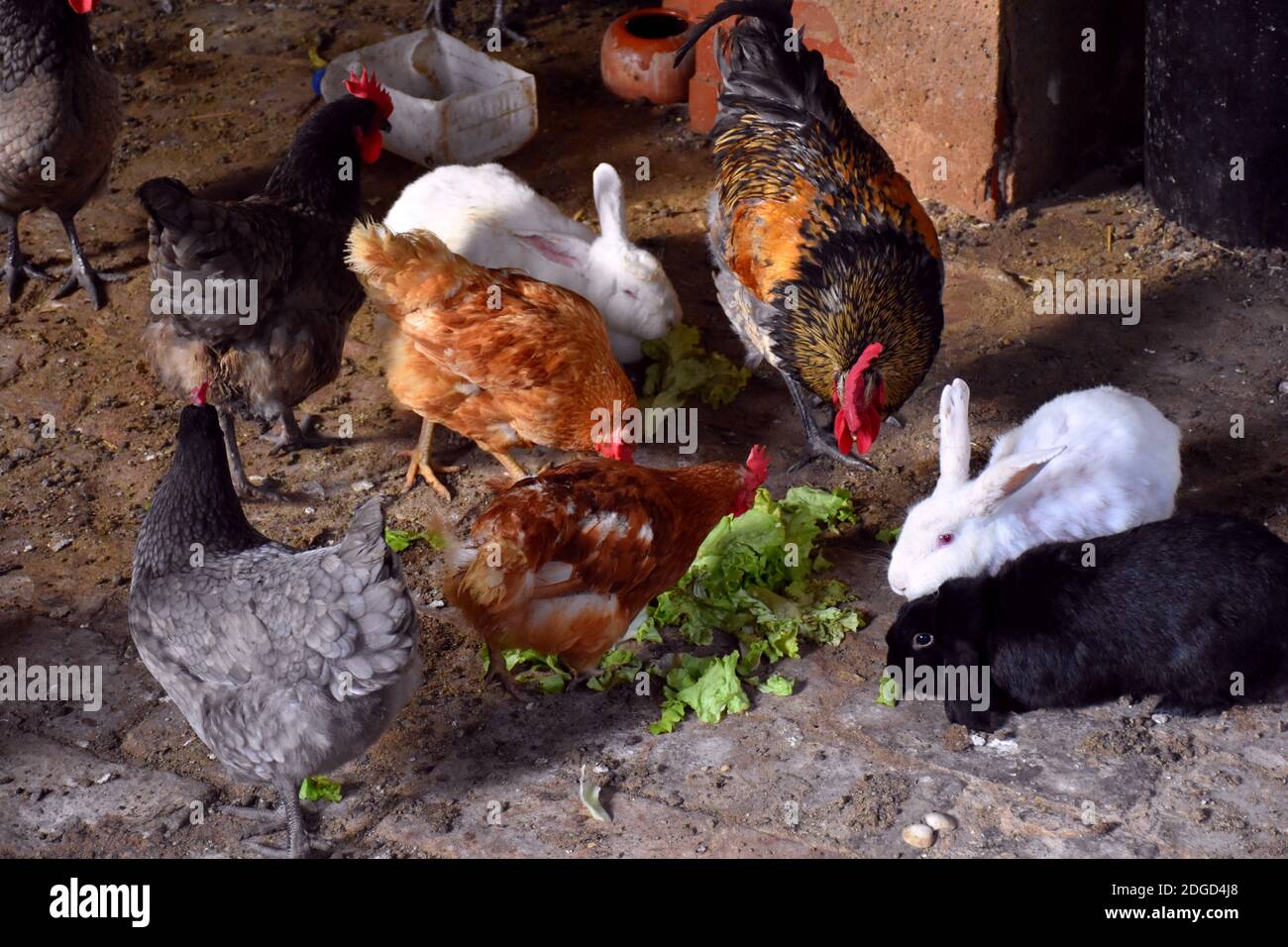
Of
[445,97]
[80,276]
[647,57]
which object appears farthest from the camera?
[647,57]

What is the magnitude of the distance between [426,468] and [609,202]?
145 centimetres

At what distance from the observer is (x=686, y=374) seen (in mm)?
6340

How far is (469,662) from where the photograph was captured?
16.6ft

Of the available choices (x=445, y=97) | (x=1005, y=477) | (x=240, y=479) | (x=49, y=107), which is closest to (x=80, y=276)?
(x=49, y=107)

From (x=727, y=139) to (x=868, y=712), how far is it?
9.26 feet

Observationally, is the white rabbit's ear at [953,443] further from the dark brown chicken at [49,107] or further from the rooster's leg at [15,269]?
the rooster's leg at [15,269]

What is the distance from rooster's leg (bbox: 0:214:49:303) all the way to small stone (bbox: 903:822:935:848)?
5.39 meters

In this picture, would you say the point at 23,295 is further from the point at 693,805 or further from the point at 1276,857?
the point at 1276,857

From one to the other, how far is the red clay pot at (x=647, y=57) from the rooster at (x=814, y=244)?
238 centimetres

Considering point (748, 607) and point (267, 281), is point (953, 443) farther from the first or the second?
point (267, 281)

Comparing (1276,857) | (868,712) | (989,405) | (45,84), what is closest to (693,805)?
(868,712)

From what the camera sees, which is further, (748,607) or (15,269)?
(15,269)

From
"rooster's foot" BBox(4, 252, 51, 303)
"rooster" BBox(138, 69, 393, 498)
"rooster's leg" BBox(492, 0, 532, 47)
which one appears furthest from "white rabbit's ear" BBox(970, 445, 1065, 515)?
"rooster's leg" BBox(492, 0, 532, 47)

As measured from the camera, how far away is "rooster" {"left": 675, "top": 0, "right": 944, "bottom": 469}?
550cm
